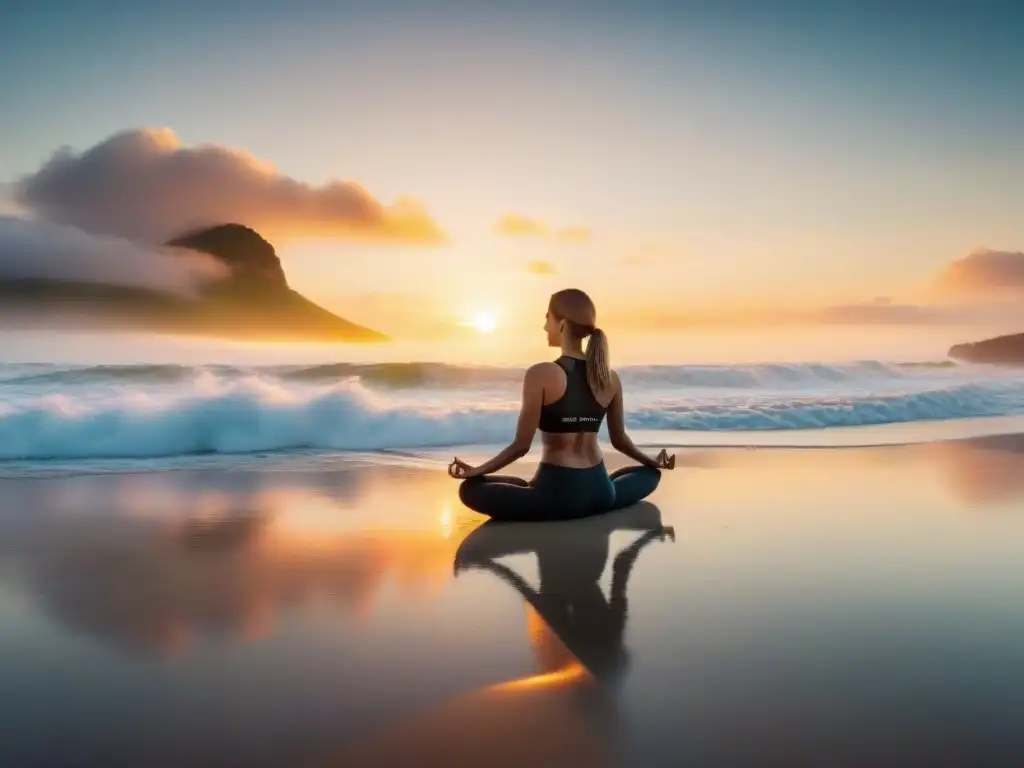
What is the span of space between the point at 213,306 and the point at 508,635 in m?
40.9

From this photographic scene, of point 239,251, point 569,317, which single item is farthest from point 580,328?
point 239,251

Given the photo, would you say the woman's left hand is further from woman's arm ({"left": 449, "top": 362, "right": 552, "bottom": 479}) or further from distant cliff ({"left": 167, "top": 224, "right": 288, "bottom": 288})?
distant cliff ({"left": 167, "top": 224, "right": 288, "bottom": 288})

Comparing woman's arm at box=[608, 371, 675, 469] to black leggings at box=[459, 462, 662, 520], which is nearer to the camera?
black leggings at box=[459, 462, 662, 520]

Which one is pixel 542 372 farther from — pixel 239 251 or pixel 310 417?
pixel 239 251

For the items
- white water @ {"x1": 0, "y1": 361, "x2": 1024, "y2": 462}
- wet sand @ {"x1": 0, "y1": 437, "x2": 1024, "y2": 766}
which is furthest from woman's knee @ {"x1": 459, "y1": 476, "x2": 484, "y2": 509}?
white water @ {"x1": 0, "y1": 361, "x2": 1024, "y2": 462}

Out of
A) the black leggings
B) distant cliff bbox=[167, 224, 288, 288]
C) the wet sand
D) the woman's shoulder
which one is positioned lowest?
the wet sand

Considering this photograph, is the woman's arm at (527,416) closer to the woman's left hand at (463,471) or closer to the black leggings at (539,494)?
the woman's left hand at (463,471)

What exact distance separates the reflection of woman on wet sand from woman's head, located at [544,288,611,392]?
905 millimetres

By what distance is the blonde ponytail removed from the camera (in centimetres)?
502

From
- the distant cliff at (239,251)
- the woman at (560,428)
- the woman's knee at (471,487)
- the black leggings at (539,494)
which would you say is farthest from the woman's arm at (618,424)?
the distant cliff at (239,251)

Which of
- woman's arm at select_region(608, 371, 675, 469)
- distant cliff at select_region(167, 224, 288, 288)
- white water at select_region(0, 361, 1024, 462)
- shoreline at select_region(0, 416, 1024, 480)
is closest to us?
woman's arm at select_region(608, 371, 675, 469)

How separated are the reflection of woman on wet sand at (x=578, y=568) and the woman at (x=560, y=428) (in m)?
0.14

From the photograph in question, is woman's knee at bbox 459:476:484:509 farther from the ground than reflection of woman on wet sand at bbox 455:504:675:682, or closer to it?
farther from the ground

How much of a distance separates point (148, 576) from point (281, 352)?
23.0 meters
